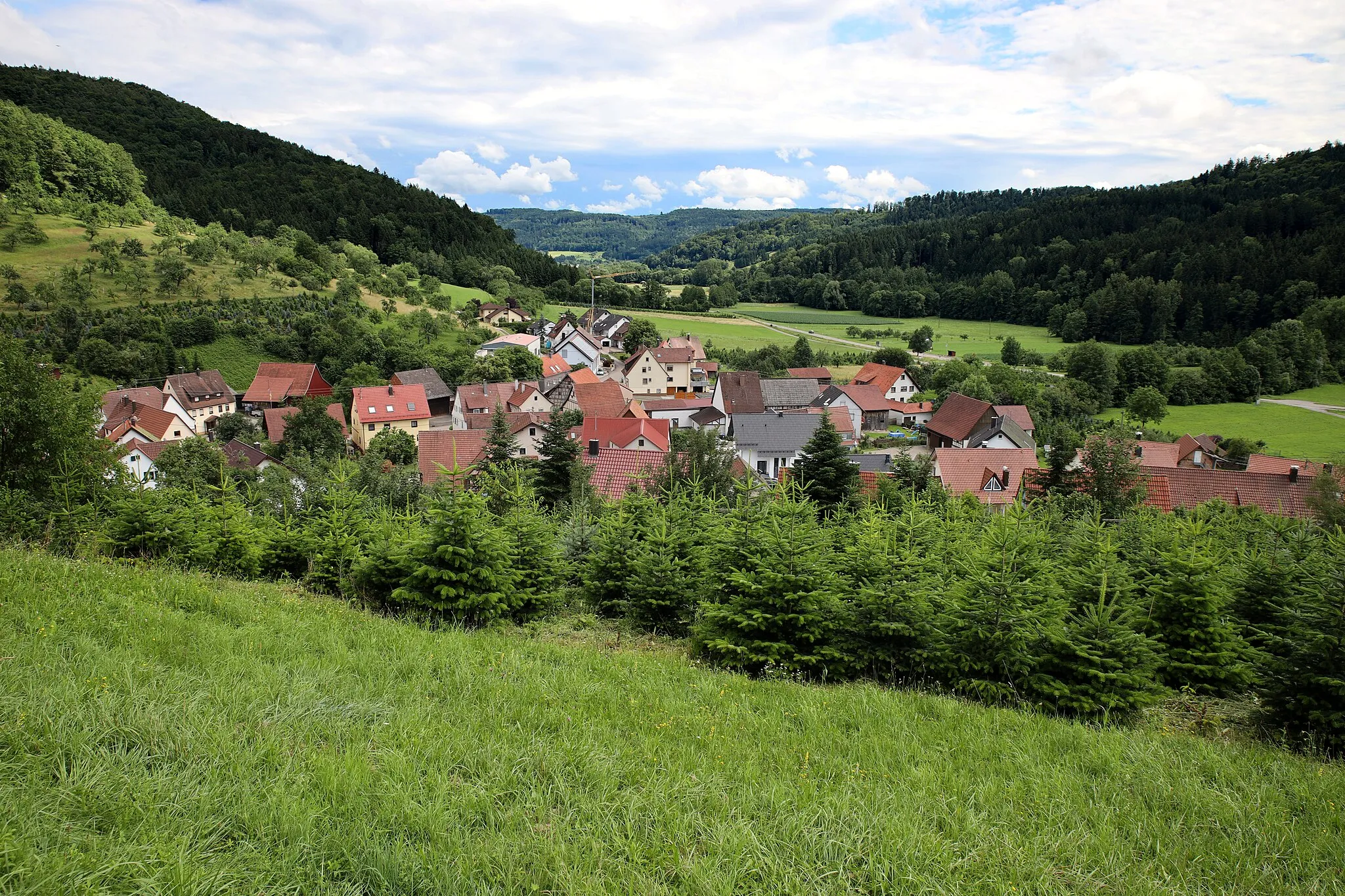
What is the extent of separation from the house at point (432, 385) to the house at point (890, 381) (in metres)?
39.4

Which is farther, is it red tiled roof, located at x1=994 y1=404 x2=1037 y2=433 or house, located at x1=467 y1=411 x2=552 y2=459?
red tiled roof, located at x1=994 y1=404 x2=1037 y2=433

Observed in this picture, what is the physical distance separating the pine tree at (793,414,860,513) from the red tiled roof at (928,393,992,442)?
100 feet

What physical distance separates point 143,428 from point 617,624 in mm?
49811

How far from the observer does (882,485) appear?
28531mm

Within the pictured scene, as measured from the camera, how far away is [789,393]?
220 feet

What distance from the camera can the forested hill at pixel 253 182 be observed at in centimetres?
11506

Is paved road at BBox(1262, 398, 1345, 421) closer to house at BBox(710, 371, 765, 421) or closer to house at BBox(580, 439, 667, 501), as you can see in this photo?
house at BBox(710, 371, 765, 421)

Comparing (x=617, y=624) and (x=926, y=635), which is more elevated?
(x=926, y=635)

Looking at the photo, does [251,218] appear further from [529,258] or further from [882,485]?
[882,485]

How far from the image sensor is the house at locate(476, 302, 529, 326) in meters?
92.8

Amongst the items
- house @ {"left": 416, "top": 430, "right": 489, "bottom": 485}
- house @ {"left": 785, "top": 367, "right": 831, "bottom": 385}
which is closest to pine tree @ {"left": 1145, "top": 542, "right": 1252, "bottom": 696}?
house @ {"left": 416, "top": 430, "right": 489, "bottom": 485}

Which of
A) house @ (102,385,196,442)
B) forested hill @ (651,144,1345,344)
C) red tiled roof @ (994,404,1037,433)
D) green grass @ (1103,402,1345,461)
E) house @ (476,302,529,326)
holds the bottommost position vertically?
green grass @ (1103,402,1345,461)

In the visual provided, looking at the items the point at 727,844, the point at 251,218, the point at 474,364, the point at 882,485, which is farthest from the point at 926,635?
the point at 251,218

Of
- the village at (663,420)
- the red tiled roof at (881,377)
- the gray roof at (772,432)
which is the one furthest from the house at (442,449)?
the red tiled roof at (881,377)
